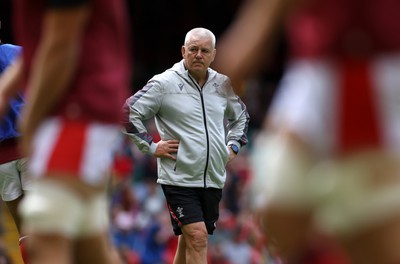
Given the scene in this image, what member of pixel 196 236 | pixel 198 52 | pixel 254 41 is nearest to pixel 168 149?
pixel 196 236

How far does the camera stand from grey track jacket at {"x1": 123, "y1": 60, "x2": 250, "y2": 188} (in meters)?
8.94

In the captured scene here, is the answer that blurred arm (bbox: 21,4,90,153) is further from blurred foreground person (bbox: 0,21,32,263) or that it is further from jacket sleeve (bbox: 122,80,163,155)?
jacket sleeve (bbox: 122,80,163,155)

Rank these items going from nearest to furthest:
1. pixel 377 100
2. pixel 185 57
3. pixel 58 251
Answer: pixel 377 100 < pixel 58 251 < pixel 185 57

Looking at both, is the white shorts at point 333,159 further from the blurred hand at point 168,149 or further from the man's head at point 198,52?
the man's head at point 198,52

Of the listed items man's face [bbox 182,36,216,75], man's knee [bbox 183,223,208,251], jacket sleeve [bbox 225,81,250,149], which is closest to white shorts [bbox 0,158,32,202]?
man's knee [bbox 183,223,208,251]

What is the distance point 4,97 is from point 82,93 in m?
0.59

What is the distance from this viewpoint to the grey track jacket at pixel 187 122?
8.94 m

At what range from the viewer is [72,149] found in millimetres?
4613

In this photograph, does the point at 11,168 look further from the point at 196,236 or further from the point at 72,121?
the point at 72,121

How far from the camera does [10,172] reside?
8680mm

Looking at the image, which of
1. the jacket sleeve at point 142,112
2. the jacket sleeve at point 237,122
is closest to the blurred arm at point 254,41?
the jacket sleeve at point 142,112

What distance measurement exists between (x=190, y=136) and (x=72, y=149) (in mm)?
4347

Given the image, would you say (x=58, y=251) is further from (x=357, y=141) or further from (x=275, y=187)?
(x=357, y=141)

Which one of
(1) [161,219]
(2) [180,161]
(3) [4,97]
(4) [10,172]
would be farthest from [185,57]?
(1) [161,219]
